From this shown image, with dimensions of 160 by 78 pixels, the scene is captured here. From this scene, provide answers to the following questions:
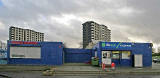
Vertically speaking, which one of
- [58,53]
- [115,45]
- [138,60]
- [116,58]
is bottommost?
[138,60]

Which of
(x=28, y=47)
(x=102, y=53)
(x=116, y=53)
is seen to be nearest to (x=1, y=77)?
(x=28, y=47)

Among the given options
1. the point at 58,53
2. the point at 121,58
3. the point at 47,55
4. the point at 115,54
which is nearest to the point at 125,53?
the point at 121,58

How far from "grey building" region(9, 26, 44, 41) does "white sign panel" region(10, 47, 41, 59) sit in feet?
389

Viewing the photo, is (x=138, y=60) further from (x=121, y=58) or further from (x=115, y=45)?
(x=115, y=45)

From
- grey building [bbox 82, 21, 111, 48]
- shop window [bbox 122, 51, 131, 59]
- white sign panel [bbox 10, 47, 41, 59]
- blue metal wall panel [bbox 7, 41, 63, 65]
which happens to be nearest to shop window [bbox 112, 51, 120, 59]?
shop window [bbox 122, 51, 131, 59]

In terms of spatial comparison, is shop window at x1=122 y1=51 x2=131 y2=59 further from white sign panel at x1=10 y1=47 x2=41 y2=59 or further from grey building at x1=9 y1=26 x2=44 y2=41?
grey building at x1=9 y1=26 x2=44 y2=41

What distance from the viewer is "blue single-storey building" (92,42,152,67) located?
21.1 metres

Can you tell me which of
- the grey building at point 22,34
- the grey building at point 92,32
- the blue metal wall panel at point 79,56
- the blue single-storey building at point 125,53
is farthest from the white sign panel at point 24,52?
the grey building at point 22,34

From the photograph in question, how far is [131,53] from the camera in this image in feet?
71.1

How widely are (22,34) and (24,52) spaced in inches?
4982

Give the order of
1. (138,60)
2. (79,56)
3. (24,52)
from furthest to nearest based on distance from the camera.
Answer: (79,56)
(24,52)
(138,60)

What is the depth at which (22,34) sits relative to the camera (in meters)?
139

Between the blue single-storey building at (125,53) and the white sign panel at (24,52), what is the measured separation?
9.24 meters

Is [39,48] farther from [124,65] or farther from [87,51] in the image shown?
[124,65]
